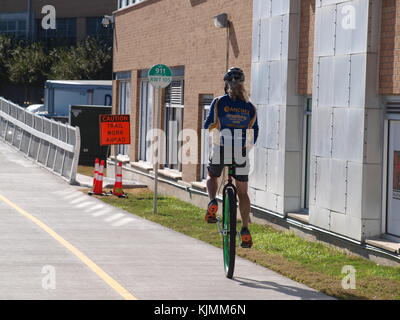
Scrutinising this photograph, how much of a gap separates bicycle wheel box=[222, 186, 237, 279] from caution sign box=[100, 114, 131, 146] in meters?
12.1

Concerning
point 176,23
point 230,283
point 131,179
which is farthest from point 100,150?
point 230,283

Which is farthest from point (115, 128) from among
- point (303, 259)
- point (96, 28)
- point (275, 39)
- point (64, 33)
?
point (64, 33)

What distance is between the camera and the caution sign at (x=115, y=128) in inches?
923

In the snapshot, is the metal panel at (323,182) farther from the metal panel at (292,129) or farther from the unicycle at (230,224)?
the unicycle at (230,224)

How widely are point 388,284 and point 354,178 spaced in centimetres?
290

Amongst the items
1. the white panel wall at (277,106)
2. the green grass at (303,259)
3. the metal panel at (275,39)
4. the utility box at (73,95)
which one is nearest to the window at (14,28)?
the utility box at (73,95)

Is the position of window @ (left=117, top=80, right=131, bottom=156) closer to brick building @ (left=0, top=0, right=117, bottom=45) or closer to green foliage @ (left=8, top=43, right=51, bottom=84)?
brick building @ (left=0, top=0, right=117, bottom=45)

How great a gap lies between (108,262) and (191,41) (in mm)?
11314

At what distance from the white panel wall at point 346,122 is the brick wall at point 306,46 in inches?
31.4

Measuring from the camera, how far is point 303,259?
13.9 m

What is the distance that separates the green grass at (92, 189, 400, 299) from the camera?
11320 mm

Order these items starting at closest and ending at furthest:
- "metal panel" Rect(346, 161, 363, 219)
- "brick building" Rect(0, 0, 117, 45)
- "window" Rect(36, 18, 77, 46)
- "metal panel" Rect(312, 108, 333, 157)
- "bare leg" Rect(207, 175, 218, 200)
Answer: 1. "bare leg" Rect(207, 175, 218, 200)
2. "metal panel" Rect(346, 161, 363, 219)
3. "metal panel" Rect(312, 108, 333, 157)
4. "brick building" Rect(0, 0, 117, 45)
5. "window" Rect(36, 18, 77, 46)

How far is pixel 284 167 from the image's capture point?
17109 mm

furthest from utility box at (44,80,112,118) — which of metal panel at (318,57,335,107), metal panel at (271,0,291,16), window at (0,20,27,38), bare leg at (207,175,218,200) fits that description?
window at (0,20,27,38)
